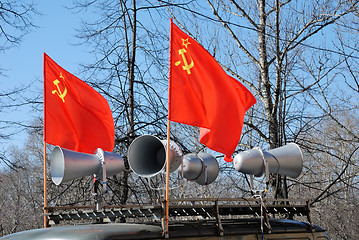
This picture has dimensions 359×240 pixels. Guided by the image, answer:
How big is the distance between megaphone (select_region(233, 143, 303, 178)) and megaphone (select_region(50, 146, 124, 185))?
6.03 feet

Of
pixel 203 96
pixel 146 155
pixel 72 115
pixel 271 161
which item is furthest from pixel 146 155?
pixel 72 115

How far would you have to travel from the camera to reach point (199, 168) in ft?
23.9

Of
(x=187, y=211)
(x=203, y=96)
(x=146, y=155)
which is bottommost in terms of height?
(x=187, y=211)

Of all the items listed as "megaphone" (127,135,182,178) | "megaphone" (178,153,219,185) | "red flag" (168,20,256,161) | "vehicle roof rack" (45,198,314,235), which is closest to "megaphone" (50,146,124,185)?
"megaphone" (127,135,182,178)

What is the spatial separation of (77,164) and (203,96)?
218 cm

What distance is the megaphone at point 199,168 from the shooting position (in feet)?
23.7

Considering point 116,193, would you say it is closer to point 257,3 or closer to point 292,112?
point 292,112

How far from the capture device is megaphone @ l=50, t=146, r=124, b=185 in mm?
6812

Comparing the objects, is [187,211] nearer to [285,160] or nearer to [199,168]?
[199,168]

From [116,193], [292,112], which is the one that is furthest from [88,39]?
[292,112]

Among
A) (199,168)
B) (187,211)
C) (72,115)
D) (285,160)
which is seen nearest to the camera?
(187,211)

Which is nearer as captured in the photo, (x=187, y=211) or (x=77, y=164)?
(x=187, y=211)

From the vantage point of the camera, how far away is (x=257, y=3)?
1527 cm

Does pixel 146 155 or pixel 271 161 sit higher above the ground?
pixel 146 155
